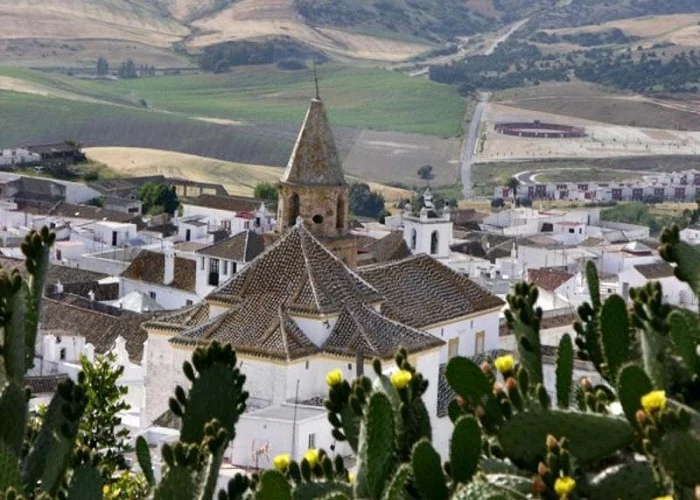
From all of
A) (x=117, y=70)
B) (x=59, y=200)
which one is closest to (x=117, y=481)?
(x=59, y=200)

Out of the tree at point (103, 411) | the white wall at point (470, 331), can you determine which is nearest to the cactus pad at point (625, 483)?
the tree at point (103, 411)

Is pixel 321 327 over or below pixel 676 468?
below

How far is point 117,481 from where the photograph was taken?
16.4m

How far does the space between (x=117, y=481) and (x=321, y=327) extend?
38.2ft

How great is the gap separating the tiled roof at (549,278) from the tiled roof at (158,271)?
27.8 ft

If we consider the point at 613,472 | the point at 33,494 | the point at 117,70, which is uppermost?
the point at 613,472

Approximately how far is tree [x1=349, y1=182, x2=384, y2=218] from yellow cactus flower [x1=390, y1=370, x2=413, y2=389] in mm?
Answer: 82207

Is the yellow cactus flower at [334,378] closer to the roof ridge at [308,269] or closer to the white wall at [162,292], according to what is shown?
the roof ridge at [308,269]

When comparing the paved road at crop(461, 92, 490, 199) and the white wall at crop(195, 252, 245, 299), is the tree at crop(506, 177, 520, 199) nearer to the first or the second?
the paved road at crop(461, 92, 490, 199)

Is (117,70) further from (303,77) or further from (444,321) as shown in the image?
(444,321)

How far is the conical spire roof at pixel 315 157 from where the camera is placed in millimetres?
36094

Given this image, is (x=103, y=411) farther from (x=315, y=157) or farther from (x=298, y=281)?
(x=315, y=157)

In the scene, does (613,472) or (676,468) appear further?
(613,472)

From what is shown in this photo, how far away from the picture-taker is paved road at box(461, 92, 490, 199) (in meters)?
113
